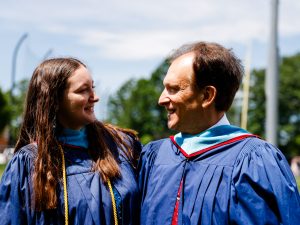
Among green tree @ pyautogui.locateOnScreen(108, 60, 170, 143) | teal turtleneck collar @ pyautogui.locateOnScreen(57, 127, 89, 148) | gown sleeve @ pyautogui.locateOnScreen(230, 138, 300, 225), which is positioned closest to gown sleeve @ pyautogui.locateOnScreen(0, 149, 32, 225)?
teal turtleneck collar @ pyautogui.locateOnScreen(57, 127, 89, 148)

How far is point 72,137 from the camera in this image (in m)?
3.46

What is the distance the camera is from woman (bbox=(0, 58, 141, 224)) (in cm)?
321

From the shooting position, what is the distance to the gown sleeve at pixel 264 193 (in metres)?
2.79

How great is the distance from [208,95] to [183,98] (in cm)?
14

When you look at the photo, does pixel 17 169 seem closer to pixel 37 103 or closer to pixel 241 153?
pixel 37 103

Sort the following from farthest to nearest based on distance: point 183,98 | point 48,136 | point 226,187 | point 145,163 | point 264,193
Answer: point 145,163
point 48,136
point 183,98
point 226,187
point 264,193

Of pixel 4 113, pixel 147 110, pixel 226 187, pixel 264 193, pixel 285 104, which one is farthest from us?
pixel 147 110

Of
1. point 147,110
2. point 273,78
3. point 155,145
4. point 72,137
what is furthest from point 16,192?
point 147,110

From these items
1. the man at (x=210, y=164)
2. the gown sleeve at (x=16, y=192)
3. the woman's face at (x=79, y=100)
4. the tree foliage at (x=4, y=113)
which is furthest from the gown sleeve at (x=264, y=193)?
the tree foliage at (x=4, y=113)

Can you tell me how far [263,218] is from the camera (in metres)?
2.79

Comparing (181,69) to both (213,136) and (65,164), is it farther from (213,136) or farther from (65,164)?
(65,164)

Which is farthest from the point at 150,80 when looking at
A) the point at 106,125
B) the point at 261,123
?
the point at 106,125

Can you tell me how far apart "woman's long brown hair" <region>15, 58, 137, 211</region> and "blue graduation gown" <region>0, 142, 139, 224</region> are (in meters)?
0.05

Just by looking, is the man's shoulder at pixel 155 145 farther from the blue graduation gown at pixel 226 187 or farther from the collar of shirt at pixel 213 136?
the collar of shirt at pixel 213 136
